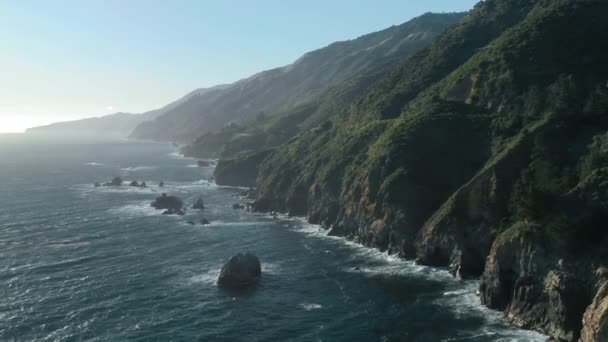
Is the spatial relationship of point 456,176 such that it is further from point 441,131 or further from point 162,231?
point 162,231

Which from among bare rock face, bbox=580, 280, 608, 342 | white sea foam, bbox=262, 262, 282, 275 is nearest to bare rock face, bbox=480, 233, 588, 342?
bare rock face, bbox=580, 280, 608, 342

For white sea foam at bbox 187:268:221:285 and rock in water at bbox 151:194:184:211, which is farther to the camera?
rock in water at bbox 151:194:184:211

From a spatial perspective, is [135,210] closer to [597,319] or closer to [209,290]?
[209,290]

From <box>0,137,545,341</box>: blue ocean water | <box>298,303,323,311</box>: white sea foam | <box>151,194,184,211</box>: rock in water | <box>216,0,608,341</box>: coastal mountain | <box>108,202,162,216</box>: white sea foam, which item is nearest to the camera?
<box>216,0,608,341</box>: coastal mountain

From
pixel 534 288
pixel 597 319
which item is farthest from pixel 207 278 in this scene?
pixel 597 319

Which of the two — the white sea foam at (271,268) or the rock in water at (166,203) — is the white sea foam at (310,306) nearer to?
the white sea foam at (271,268)

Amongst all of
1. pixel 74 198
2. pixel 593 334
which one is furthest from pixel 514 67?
pixel 74 198

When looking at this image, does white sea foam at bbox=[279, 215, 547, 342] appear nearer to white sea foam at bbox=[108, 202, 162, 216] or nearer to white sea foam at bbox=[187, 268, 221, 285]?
white sea foam at bbox=[187, 268, 221, 285]

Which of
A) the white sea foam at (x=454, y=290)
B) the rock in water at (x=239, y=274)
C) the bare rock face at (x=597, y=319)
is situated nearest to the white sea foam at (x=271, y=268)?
the rock in water at (x=239, y=274)
